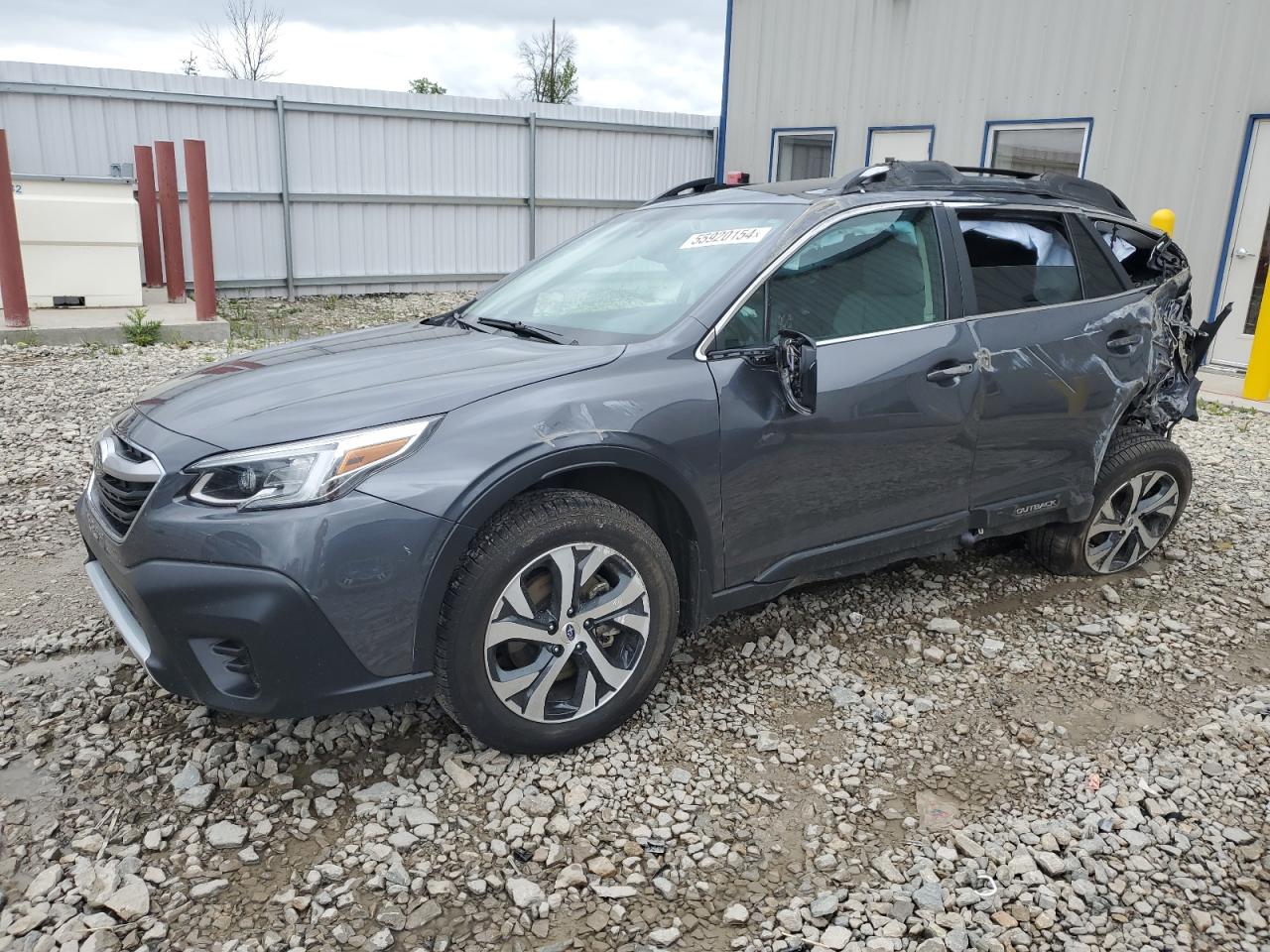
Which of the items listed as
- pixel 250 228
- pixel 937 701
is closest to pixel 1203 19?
pixel 937 701

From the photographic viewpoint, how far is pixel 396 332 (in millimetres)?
3586

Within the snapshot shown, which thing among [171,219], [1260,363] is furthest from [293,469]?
[171,219]

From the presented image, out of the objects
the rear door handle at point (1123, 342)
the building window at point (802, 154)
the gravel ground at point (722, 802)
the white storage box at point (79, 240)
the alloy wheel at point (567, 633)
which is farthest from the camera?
the building window at point (802, 154)

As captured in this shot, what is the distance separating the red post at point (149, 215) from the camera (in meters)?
10.2

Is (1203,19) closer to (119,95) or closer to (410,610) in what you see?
(410,610)

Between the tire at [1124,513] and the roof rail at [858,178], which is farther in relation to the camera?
the tire at [1124,513]

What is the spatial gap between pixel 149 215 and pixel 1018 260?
32.5ft

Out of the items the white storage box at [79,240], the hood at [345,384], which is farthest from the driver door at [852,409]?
the white storage box at [79,240]

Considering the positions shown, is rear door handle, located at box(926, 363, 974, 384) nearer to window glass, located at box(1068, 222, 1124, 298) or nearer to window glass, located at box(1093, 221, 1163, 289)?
window glass, located at box(1068, 222, 1124, 298)

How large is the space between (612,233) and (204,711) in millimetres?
2314

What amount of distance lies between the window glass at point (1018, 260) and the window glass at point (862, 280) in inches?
8.5

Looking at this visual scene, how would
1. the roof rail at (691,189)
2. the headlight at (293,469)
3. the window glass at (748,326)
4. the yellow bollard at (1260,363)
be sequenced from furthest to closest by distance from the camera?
the yellow bollard at (1260,363) < the roof rail at (691,189) < the window glass at (748,326) < the headlight at (293,469)

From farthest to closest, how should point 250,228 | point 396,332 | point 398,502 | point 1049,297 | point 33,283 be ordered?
point 250,228, point 33,283, point 1049,297, point 396,332, point 398,502

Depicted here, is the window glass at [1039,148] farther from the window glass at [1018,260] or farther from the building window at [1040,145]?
the window glass at [1018,260]
